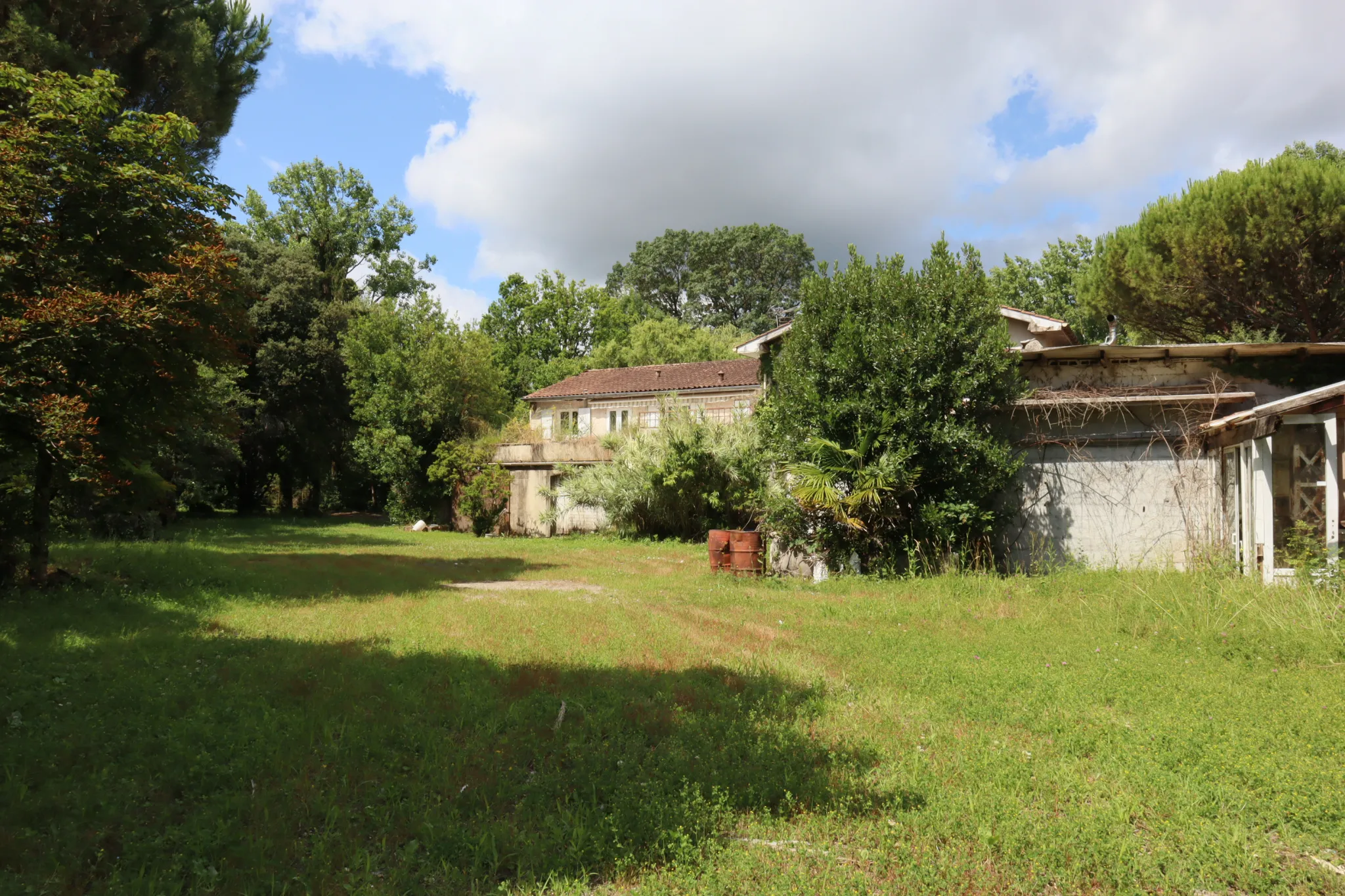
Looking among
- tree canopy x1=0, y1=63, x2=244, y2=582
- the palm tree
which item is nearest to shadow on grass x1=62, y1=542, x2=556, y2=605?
tree canopy x1=0, y1=63, x2=244, y2=582

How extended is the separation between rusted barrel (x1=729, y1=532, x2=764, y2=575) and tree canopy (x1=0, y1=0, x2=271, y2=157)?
12.6 m

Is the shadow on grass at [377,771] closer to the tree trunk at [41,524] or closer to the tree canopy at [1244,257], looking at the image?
the tree trunk at [41,524]

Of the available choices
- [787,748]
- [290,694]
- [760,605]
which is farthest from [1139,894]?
[760,605]

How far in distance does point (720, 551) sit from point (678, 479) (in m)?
5.52

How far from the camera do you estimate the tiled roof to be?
101 feet

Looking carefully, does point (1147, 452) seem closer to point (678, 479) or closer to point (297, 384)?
point (678, 479)

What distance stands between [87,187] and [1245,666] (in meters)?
12.8

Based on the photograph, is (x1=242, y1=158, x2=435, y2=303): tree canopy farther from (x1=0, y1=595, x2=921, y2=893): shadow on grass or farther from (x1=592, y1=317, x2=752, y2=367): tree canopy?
(x1=0, y1=595, x2=921, y2=893): shadow on grass

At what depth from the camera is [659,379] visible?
32781mm

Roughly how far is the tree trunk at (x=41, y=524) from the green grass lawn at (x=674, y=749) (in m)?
0.68

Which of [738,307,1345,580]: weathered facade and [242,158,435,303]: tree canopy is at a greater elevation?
[242,158,435,303]: tree canopy

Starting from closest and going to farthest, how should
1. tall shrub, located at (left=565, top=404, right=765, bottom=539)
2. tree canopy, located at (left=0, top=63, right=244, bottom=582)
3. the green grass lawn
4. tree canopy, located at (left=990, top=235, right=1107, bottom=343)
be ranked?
the green grass lawn → tree canopy, located at (left=0, top=63, right=244, bottom=582) → tall shrub, located at (left=565, top=404, right=765, bottom=539) → tree canopy, located at (left=990, top=235, right=1107, bottom=343)

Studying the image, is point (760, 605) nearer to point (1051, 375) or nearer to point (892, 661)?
point (892, 661)

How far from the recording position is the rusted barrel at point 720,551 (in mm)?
13336
